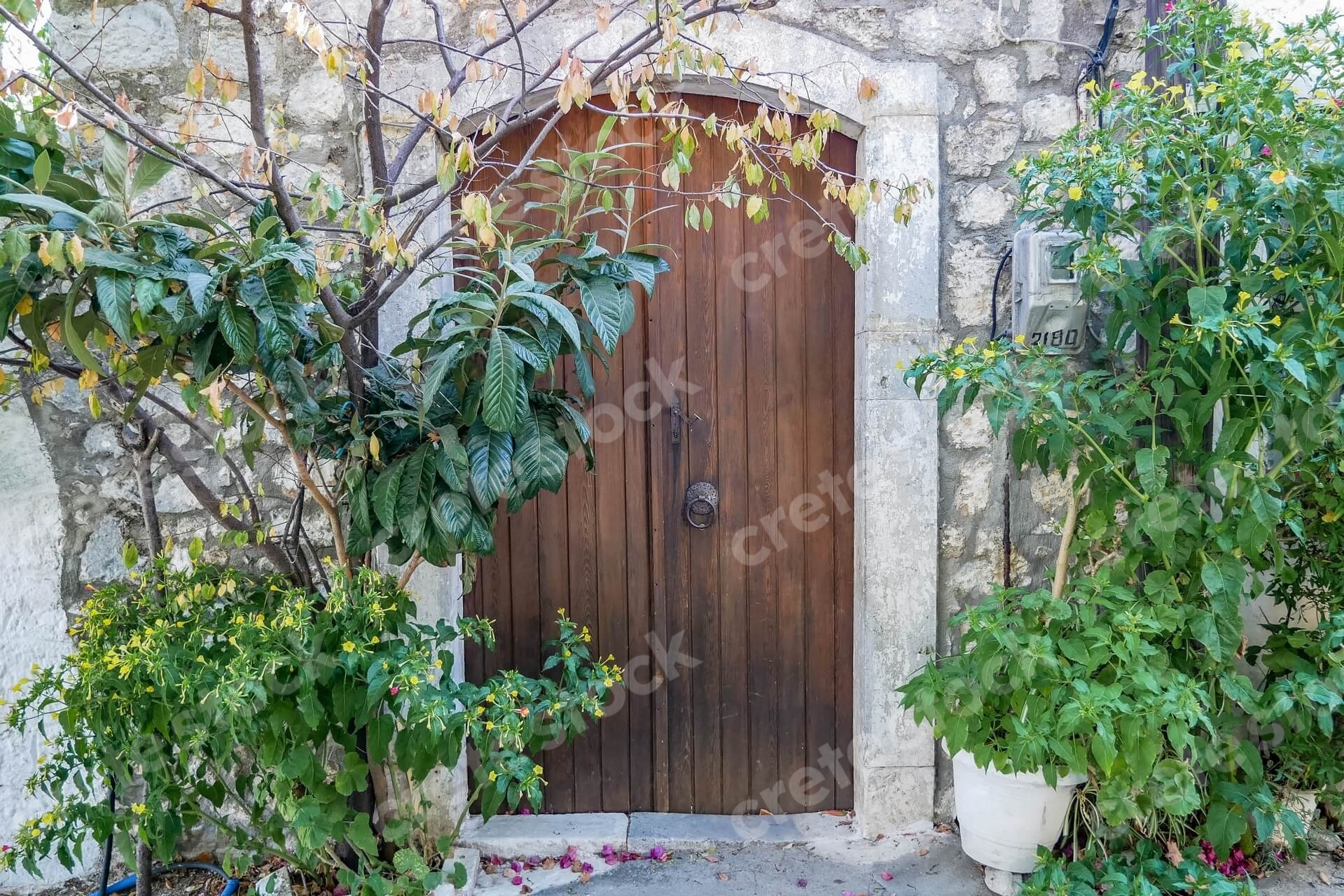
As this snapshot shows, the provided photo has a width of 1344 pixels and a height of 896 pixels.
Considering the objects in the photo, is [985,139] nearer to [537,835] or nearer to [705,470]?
[705,470]

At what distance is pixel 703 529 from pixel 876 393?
2.35 ft

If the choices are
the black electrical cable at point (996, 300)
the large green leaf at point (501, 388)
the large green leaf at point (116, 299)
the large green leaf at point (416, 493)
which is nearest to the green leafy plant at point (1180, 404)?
the black electrical cable at point (996, 300)

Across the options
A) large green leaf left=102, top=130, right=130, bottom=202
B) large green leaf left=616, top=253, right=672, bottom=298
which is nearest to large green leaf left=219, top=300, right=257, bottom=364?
large green leaf left=102, top=130, right=130, bottom=202

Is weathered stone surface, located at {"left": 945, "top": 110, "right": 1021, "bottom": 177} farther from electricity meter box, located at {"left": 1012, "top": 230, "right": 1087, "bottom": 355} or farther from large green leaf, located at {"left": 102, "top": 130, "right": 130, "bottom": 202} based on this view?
large green leaf, located at {"left": 102, "top": 130, "right": 130, "bottom": 202}

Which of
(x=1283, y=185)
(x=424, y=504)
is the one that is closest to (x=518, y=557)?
(x=424, y=504)

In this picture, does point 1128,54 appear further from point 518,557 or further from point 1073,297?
point 518,557

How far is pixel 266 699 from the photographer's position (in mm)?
1882

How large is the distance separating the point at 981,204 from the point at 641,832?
7.37ft

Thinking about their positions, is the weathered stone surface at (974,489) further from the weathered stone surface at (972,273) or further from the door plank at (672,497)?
the door plank at (672,497)

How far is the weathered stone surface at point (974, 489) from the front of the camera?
2.63 meters

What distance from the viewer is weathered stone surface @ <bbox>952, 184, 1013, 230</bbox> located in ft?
8.50

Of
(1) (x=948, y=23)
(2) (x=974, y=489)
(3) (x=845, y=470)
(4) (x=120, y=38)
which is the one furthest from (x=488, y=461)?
(1) (x=948, y=23)

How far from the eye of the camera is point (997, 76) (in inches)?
101

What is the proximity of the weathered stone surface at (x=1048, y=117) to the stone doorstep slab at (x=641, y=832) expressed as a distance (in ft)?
7.42
